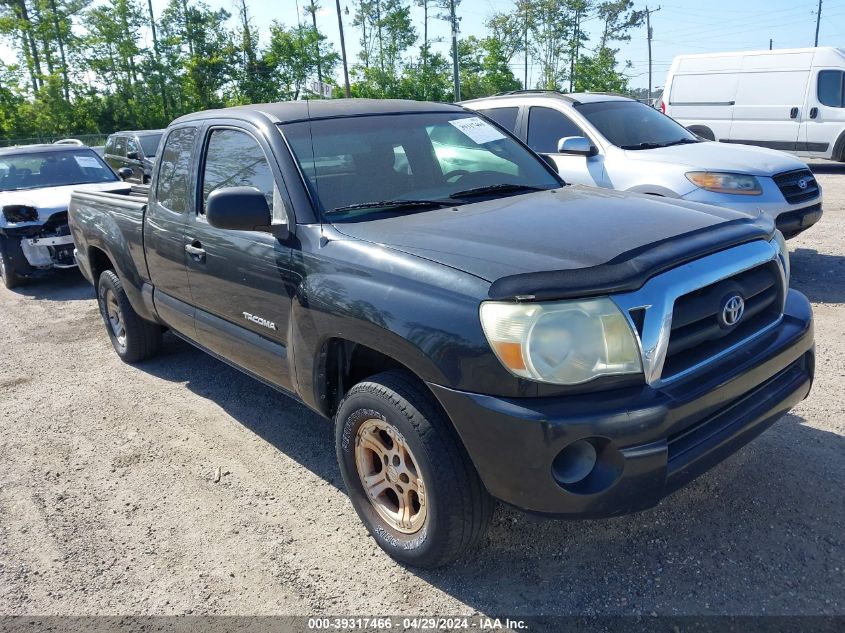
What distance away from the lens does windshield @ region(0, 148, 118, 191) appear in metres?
8.90

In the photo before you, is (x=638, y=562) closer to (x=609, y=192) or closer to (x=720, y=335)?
(x=720, y=335)

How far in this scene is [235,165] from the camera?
363 centimetres

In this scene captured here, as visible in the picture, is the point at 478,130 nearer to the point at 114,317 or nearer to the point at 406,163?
the point at 406,163

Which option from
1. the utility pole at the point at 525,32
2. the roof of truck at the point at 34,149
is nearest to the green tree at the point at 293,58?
the utility pole at the point at 525,32

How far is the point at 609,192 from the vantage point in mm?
3434

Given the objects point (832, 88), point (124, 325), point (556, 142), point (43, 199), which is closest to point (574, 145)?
point (556, 142)

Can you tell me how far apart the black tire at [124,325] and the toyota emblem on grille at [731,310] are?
4176 mm

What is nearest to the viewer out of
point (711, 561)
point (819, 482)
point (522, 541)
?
point (711, 561)

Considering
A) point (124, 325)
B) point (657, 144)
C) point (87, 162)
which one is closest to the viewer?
point (124, 325)

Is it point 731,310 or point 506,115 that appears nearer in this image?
point 731,310

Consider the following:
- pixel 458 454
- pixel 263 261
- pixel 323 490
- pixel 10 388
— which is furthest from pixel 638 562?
pixel 10 388

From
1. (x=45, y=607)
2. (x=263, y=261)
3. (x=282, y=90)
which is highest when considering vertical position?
(x=282, y=90)

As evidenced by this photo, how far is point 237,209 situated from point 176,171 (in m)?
1.46

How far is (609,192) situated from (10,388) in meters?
4.56
